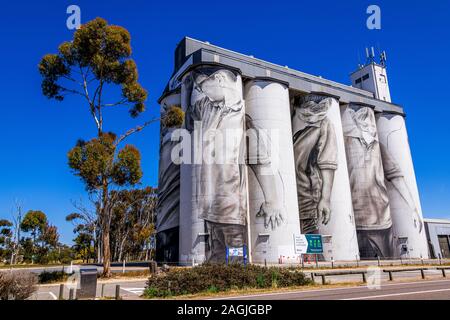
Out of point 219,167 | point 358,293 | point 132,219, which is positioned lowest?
point 358,293

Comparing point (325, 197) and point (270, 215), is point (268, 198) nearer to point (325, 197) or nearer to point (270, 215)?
point (270, 215)

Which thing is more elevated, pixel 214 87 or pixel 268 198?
pixel 214 87

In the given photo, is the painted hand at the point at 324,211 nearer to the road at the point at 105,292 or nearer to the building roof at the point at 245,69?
the building roof at the point at 245,69

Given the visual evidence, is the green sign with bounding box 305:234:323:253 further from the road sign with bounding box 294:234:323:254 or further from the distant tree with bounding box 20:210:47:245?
the distant tree with bounding box 20:210:47:245

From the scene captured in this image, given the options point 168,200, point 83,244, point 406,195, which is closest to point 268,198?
point 168,200

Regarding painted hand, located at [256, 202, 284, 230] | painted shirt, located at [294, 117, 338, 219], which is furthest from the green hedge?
painted shirt, located at [294, 117, 338, 219]

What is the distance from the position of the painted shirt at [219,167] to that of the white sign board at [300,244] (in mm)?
8020

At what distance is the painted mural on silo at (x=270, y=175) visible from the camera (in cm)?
3834

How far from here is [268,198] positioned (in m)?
40.1

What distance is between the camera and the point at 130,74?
2708 cm

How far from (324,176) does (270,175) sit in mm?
10050

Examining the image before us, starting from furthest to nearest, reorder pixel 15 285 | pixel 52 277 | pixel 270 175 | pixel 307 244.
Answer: pixel 270 175 → pixel 307 244 → pixel 52 277 → pixel 15 285

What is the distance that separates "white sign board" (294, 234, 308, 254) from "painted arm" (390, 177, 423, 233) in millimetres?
31606

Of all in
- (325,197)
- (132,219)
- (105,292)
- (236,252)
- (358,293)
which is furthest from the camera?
(132,219)
